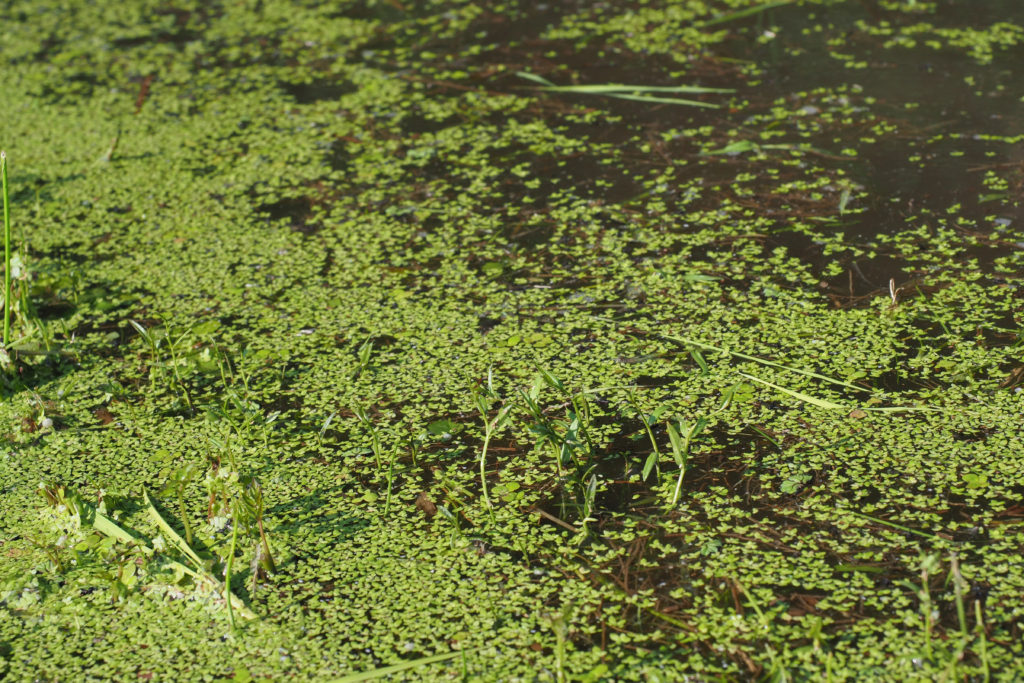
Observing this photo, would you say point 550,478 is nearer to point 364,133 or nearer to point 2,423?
point 2,423

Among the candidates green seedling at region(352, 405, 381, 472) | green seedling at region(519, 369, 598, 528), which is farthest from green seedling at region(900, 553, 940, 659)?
green seedling at region(352, 405, 381, 472)

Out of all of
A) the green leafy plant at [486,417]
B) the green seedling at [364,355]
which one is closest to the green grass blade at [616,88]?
the green seedling at [364,355]

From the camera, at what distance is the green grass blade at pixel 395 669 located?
4.60 feet

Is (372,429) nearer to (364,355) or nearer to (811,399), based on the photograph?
(364,355)

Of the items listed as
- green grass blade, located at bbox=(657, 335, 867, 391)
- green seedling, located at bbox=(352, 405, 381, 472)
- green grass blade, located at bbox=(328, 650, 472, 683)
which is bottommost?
green grass blade, located at bbox=(328, 650, 472, 683)

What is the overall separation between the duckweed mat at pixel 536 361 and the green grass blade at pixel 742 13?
0.02 meters

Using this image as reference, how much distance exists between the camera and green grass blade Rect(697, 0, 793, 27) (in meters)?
3.58

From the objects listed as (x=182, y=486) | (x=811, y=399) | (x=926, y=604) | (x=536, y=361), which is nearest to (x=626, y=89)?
(x=536, y=361)

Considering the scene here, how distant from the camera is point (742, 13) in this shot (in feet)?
11.7

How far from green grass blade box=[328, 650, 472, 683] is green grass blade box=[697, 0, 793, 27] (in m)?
2.78

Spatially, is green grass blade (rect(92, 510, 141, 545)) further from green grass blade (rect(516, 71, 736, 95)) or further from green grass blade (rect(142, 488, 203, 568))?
green grass blade (rect(516, 71, 736, 95))

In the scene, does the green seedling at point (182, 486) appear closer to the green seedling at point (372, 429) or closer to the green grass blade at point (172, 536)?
the green grass blade at point (172, 536)

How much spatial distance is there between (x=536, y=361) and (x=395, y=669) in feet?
2.56

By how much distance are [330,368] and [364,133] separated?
1.25m
